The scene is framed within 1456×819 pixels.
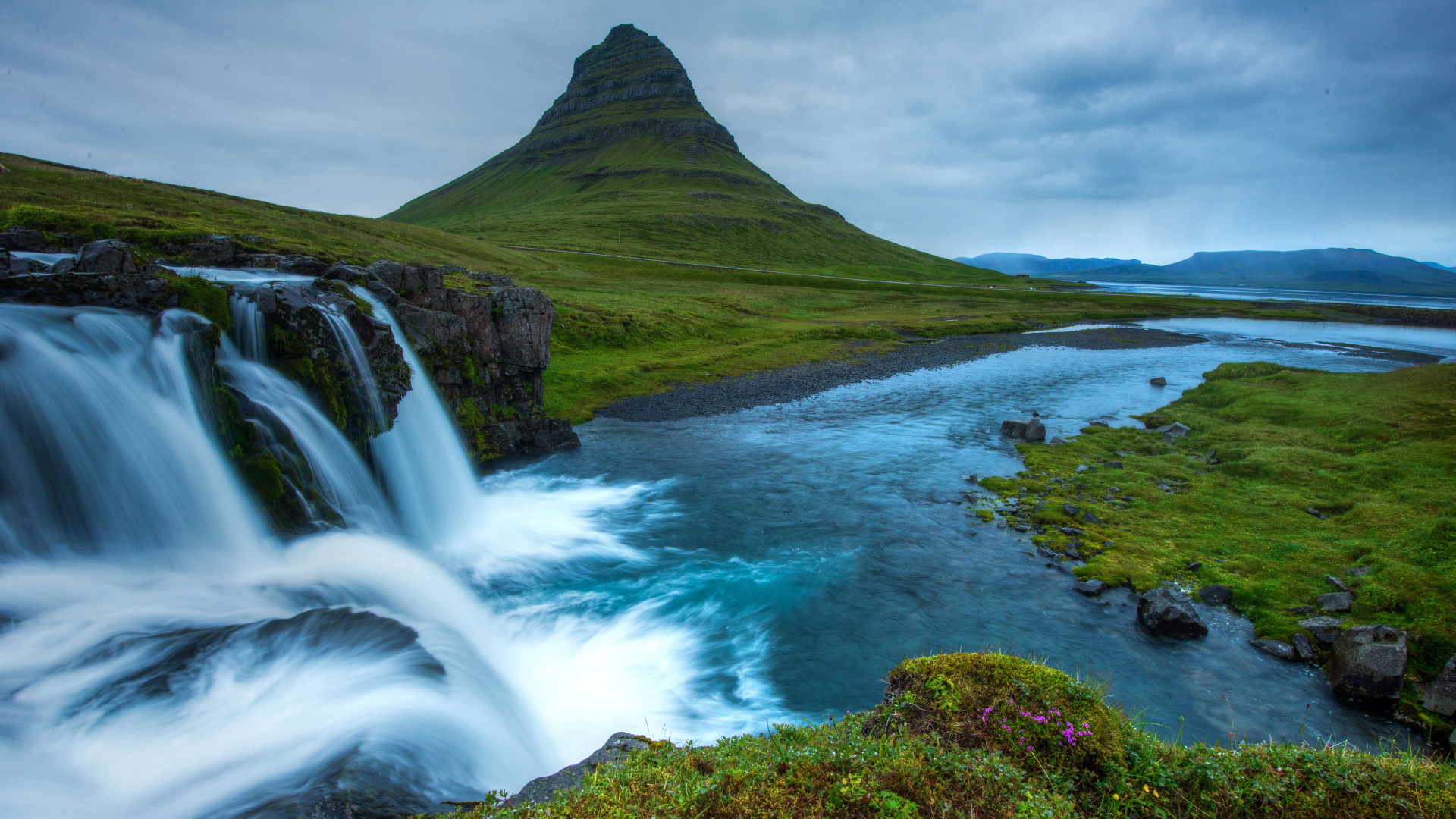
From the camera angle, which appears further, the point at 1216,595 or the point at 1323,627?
the point at 1216,595

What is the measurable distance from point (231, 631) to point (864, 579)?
14778 millimetres

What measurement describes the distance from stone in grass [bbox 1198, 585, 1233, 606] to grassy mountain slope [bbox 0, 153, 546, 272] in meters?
46.3

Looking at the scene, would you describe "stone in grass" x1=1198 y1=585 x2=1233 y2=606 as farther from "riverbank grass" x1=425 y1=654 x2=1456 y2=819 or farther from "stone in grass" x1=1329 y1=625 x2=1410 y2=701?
"riverbank grass" x1=425 y1=654 x2=1456 y2=819

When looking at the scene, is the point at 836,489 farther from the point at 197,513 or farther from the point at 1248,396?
the point at 1248,396

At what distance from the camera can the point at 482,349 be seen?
29.9 meters

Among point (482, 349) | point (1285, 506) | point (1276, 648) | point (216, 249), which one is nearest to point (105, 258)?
point (482, 349)

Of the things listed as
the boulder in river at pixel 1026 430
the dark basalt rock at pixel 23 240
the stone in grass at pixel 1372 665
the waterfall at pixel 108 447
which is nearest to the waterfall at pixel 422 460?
the waterfall at pixel 108 447

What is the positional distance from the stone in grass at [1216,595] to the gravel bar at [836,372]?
88.8ft

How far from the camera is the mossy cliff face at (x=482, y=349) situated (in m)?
27.3

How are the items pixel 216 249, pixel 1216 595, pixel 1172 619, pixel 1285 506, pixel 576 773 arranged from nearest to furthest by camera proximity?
pixel 576 773
pixel 1172 619
pixel 1216 595
pixel 1285 506
pixel 216 249

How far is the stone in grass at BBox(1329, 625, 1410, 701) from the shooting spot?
11836 mm

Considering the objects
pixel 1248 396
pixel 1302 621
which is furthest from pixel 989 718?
pixel 1248 396

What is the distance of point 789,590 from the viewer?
692 inches

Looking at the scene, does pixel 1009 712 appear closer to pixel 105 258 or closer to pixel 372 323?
pixel 372 323
